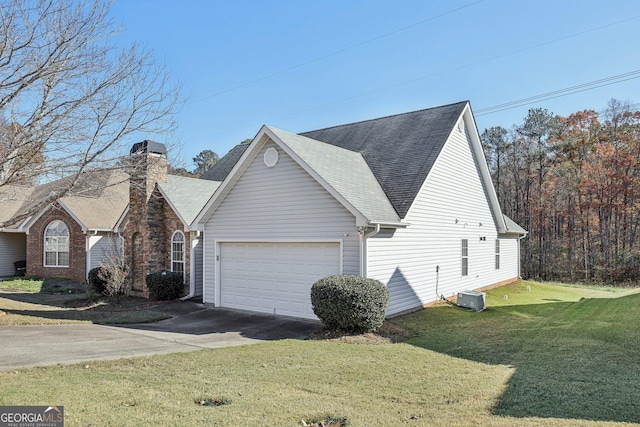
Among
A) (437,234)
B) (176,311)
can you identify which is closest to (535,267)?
(437,234)

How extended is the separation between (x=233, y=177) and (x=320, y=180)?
3.45 m

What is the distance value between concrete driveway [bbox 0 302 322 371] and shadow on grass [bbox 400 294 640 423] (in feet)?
12.3

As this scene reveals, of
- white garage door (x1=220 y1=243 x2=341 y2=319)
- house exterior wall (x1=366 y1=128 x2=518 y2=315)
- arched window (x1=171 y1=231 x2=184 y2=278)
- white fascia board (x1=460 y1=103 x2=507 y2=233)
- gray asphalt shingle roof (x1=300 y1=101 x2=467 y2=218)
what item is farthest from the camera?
arched window (x1=171 y1=231 x2=184 y2=278)

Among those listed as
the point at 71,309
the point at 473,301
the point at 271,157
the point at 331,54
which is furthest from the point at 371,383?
the point at 331,54

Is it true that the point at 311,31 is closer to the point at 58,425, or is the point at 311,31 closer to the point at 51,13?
the point at 51,13

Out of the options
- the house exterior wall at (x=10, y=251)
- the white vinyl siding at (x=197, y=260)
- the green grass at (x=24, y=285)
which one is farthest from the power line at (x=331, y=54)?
the house exterior wall at (x=10, y=251)

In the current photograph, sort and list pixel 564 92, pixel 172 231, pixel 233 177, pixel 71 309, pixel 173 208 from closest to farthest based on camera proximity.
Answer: pixel 233 177 < pixel 71 309 < pixel 173 208 < pixel 172 231 < pixel 564 92

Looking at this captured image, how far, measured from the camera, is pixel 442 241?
1497 centimetres

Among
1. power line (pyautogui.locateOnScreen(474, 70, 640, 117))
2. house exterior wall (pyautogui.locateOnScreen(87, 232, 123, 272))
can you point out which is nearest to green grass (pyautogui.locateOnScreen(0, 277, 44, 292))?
house exterior wall (pyautogui.locateOnScreen(87, 232, 123, 272))

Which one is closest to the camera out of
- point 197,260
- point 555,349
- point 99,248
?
point 555,349

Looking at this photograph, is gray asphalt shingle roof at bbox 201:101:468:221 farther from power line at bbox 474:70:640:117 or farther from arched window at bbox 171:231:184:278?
arched window at bbox 171:231:184:278

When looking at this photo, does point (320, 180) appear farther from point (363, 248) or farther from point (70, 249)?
point (70, 249)

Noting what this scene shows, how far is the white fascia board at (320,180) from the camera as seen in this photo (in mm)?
10672

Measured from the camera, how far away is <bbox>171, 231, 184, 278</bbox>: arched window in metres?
17.1
